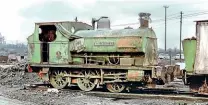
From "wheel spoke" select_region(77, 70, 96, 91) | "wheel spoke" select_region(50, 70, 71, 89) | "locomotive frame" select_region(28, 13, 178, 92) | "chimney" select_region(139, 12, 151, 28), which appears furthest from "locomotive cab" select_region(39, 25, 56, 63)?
"chimney" select_region(139, 12, 151, 28)

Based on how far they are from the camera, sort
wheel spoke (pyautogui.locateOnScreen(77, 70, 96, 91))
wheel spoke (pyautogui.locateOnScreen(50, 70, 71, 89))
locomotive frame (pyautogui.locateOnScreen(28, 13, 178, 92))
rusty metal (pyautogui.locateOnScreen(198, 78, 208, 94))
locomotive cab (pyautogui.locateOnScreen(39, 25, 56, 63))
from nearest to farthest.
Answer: rusty metal (pyautogui.locateOnScreen(198, 78, 208, 94))
locomotive frame (pyautogui.locateOnScreen(28, 13, 178, 92))
wheel spoke (pyautogui.locateOnScreen(77, 70, 96, 91))
wheel spoke (pyautogui.locateOnScreen(50, 70, 71, 89))
locomotive cab (pyautogui.locateOnScreen(39, 25, 56, 63))

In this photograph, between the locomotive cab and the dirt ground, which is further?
the locomotive cab

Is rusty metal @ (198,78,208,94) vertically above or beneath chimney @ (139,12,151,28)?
beneath

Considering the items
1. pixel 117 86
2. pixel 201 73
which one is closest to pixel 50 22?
pixel 117 86

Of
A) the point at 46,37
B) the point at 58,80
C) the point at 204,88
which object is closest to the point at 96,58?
the point at 58,80

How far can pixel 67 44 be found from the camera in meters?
17.0

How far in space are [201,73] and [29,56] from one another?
9018 millimetres

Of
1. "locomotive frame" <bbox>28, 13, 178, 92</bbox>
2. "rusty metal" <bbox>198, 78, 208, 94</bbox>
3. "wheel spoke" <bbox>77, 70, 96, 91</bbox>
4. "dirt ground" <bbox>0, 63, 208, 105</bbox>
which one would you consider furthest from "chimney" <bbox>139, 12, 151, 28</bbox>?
"rusty metal" <bbox>198, 78, 208, 94</bbox>

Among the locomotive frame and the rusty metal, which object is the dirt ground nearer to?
the locomotive frame

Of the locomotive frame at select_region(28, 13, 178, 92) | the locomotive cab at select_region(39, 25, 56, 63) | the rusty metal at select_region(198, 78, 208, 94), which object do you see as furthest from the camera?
the locomotive cab at select_region(39, 25, 56, 63)

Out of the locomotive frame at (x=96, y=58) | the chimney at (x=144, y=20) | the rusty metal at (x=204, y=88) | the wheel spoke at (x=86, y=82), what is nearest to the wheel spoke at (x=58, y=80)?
the locomotive frame at (x=96, y=58)

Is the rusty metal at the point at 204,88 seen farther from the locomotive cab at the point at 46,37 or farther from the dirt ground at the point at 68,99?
the locomotive cab at the point at 46,37

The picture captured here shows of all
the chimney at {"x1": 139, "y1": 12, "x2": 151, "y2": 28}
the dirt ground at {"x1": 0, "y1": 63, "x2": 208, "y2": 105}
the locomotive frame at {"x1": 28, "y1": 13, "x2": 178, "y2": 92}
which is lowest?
the dirt ground at {"x1": 0, "y1": 63, "x2": 208, "y2": 105}

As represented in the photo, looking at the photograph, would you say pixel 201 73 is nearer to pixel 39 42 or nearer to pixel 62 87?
pixel 62 87
